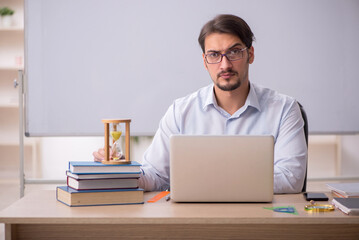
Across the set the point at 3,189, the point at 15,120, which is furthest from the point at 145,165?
the point at 15,120

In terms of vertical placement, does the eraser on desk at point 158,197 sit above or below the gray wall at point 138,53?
below

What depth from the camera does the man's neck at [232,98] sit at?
7.32ft

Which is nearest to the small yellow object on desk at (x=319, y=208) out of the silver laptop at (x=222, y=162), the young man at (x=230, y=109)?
the silver laptop at (x=222, y=162)

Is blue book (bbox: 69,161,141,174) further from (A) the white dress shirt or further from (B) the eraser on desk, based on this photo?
(A) the white dress shirt

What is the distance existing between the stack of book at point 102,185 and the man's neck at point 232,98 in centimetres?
75

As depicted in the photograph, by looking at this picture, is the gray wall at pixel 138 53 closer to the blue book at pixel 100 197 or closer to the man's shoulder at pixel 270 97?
the man's shoulder at pixel 270 97

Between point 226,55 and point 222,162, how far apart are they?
0.73 m

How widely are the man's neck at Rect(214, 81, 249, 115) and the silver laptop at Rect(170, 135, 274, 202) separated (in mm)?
723

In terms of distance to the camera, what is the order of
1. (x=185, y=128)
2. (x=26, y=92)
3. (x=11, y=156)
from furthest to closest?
(x=11, y=156), (x=26, y=92), (x=185, y=128)

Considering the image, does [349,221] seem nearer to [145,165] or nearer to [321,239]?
[321,239]

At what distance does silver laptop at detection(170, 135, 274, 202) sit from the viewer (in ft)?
5.00

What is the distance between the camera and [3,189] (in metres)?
5.31

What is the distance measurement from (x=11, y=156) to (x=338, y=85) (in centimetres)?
387

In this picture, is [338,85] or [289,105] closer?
[289,105]
